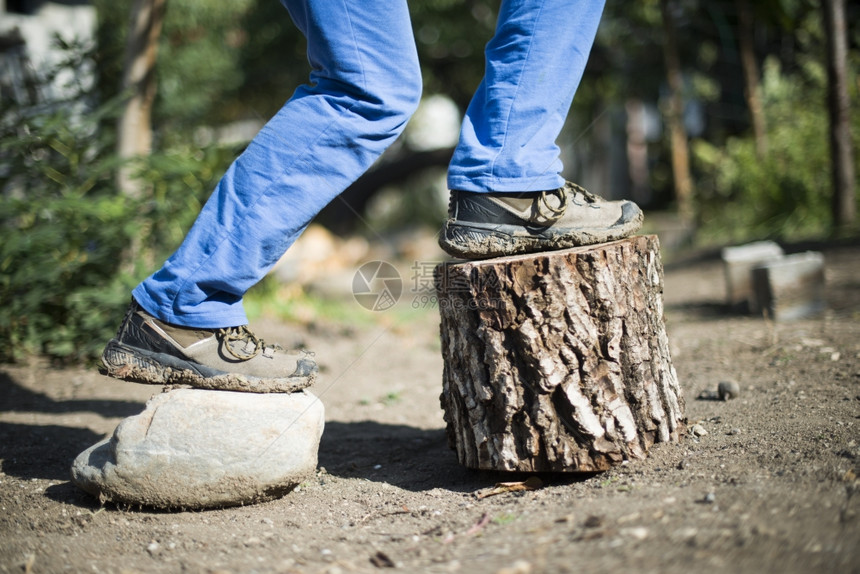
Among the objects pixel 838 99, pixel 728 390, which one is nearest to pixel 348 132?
pixel 728 390

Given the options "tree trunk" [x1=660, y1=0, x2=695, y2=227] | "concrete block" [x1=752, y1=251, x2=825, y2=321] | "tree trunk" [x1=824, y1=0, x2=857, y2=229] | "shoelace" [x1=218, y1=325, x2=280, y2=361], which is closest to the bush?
"tree trunk" [x1=660, y1=0, x2=695, y2=227]

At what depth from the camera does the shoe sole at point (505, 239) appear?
201 centimetres

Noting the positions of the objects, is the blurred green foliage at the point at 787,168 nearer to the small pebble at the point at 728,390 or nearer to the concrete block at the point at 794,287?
the concrete block at the point at 794,287

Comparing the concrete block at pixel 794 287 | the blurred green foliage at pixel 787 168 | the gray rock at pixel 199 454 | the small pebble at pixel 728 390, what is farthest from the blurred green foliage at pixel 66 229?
the blurred green foliage at pixel 787 168

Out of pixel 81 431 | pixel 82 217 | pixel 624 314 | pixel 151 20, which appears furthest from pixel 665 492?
pixel 151 20

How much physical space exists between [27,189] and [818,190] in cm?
563

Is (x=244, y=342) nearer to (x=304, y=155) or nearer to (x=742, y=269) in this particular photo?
(x=304, y=155)

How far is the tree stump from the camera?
192 centimetres

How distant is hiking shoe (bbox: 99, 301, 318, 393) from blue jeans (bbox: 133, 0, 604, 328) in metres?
0.05

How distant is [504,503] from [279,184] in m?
1.02

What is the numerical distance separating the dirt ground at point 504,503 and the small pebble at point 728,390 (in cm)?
4

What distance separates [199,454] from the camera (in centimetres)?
191

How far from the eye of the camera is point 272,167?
1.89 meters

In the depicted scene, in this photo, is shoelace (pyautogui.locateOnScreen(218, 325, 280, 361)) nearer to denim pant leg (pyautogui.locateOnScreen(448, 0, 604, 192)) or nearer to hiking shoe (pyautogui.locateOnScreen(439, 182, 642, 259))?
hiking shoe (pyautogui.locateOnScreen(439, 182, 642, 259))
